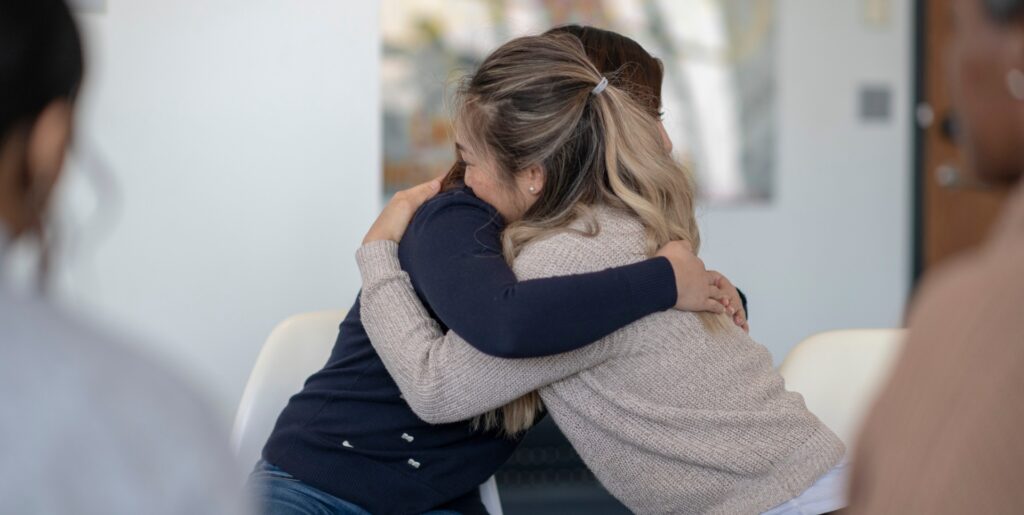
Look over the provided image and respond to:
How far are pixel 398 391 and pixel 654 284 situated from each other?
0.39m

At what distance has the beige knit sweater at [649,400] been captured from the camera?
1.40 meters

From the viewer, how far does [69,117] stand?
657mm

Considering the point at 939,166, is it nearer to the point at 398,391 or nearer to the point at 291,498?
the point at 398,391

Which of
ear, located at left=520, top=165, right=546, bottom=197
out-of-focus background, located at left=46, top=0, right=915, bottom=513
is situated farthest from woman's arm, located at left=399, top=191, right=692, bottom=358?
out-of-focus background, located at left=46, top=0, right=915, bottom=513

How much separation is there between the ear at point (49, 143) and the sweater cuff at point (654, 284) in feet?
2.69

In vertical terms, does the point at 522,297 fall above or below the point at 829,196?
above

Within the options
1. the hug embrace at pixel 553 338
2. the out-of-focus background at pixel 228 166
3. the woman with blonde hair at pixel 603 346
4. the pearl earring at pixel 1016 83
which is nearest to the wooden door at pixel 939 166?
the out-of-focus background at pixel 228 166

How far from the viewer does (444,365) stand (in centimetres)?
141

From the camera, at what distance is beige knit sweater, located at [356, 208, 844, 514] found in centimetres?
140

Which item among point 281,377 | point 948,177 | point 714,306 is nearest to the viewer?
point 714,306

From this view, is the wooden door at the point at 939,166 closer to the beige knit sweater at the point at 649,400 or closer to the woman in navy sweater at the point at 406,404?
the woman in navy sweater at the point at 406,404

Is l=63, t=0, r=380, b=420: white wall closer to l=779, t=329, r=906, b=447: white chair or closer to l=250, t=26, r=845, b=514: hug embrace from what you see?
l=250, t=26, r=845, b=514: hug embrace

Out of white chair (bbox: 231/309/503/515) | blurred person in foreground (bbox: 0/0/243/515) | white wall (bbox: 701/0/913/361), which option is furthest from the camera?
white wall (bbox: 701/0/913/361)

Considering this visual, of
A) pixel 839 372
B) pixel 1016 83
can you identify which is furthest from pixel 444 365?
pixel 1016 83
